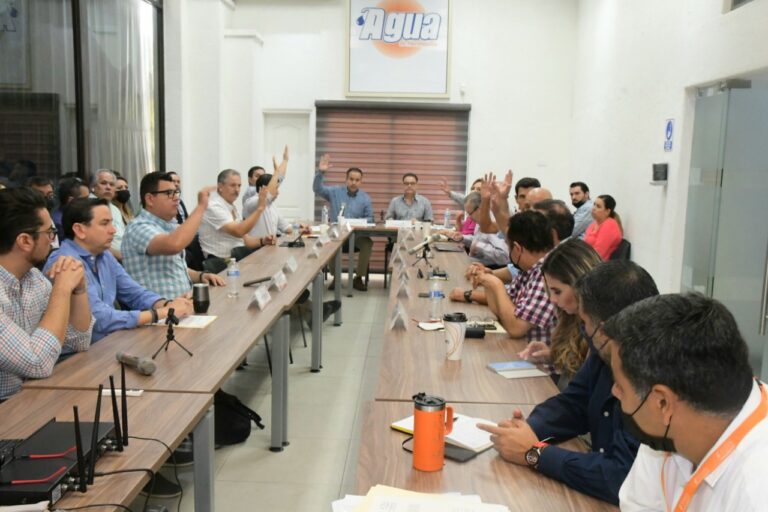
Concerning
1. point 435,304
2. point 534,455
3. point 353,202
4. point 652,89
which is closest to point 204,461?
point 534,455

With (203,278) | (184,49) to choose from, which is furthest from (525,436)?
(184,49)

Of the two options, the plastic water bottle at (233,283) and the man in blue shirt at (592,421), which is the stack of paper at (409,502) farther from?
the plastic water bottle at (233,283)

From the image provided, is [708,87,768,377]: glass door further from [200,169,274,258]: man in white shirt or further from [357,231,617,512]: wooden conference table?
[200,169,274,258]: man in white shirt

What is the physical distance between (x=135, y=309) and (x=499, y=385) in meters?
1.90

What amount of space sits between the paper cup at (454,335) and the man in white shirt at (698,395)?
1.36 metres

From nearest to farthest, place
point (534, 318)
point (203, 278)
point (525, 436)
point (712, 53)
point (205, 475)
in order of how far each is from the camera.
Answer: point (525, 436), point (205, 475), point (534, 318), point (203, 278), point (712, 53)

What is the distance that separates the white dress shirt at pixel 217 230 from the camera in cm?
570

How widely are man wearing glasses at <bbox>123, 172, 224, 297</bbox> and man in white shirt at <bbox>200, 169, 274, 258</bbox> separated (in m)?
1.77

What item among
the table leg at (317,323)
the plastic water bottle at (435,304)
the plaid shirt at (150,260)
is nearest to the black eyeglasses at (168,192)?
the plaid shirt at (150,260)

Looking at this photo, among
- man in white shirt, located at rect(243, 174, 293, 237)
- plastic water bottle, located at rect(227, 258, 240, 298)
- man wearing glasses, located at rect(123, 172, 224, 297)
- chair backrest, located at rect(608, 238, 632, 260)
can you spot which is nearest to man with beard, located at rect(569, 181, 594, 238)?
chair backrest, located at rect(608, 238, 632, 260)

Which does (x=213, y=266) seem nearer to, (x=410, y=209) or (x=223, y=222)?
(x=223, y=222)

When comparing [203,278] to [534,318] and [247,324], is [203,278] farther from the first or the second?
[534,318]

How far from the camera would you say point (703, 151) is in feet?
17.3

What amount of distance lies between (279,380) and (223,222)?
249 cm
